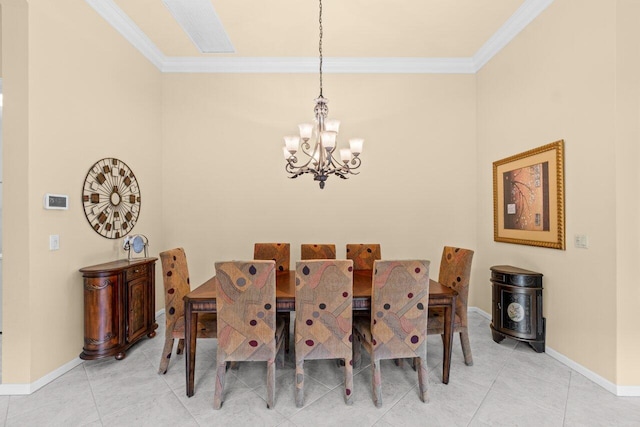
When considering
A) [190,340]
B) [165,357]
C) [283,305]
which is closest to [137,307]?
[165,357]

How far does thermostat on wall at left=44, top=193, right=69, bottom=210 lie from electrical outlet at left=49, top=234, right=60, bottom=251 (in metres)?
0.23

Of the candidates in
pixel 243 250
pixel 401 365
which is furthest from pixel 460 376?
pixel 243 250

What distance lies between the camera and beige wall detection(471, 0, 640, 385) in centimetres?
220

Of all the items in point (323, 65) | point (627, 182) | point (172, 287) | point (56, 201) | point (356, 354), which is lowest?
point (356, 354)

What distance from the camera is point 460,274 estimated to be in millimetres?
2584

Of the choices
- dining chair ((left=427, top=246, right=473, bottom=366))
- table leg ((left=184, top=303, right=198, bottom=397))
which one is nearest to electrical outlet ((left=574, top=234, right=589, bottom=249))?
dining chair ((left=427, top=246, right=473, bottom=366))

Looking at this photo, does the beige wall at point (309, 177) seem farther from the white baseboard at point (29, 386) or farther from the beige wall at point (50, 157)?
the white baseboard at point (29, 386)

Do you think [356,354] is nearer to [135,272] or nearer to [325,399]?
[325,399]

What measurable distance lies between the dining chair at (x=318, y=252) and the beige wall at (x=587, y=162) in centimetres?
198

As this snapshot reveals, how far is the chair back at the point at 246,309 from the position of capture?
193 centimetres

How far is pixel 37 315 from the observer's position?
2.26m

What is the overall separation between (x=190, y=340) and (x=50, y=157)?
6.03 feet

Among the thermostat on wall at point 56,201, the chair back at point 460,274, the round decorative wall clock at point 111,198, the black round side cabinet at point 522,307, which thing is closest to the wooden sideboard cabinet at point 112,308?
the round decorative wall clock at point 111,198

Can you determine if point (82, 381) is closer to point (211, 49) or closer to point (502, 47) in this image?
point (211, 49)
